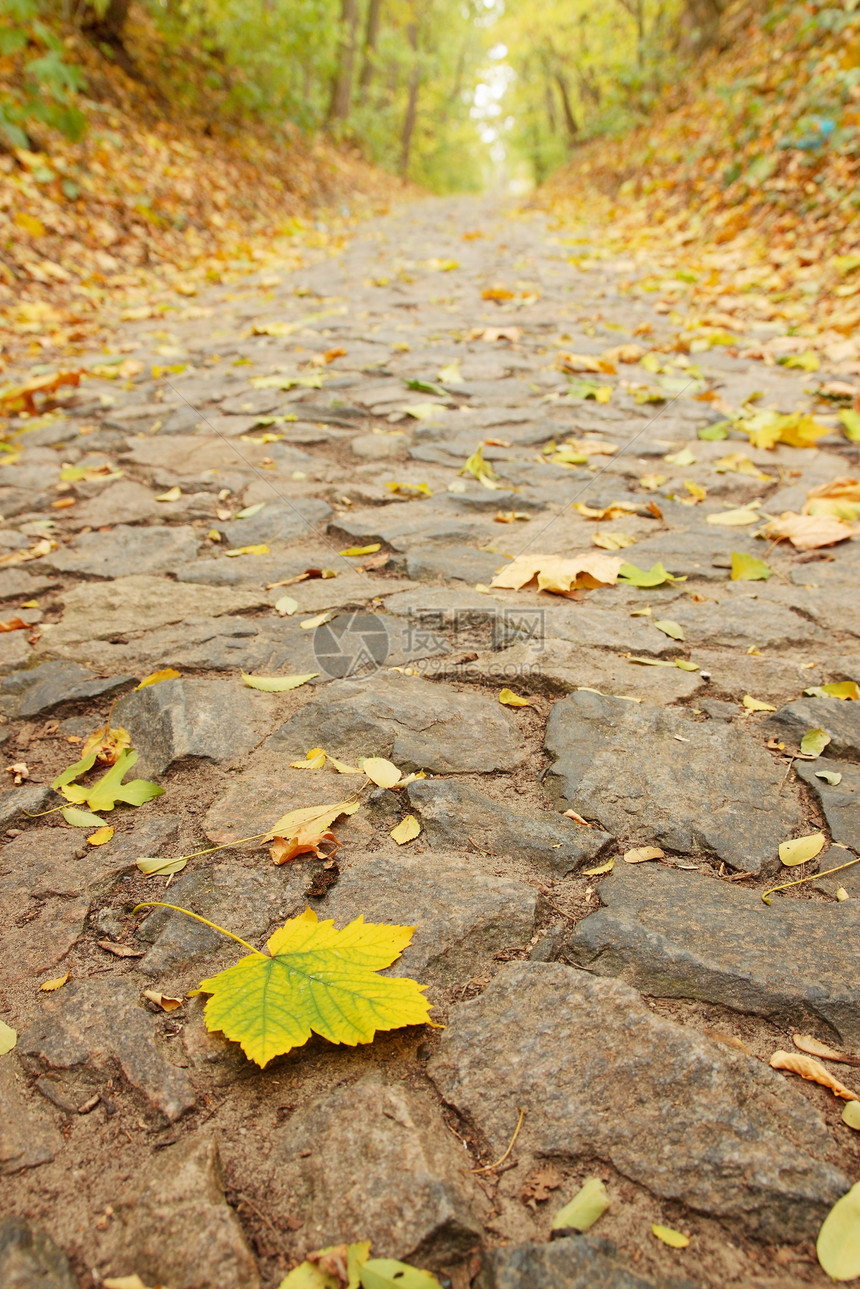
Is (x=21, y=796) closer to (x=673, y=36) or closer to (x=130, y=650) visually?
(x=130, y=650)

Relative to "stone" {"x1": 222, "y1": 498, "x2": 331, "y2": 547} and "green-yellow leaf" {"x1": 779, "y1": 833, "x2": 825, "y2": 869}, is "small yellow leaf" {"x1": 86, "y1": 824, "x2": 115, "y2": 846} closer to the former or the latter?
"green-yellow leaf" {"x1": 779, "y1": 833, "x2": 825, "y2": 869}

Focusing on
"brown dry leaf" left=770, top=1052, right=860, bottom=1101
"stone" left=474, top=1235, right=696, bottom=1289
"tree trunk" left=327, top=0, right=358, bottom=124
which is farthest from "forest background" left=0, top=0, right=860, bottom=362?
"stone" left=474, top=1235, right=696, bottom=1289

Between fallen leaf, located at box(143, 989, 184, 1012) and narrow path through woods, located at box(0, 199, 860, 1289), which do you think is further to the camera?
fallen leaf, located at box(143, 989, 184, 1012)

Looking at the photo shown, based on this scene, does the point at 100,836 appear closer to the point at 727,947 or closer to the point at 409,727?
the point at 409,727

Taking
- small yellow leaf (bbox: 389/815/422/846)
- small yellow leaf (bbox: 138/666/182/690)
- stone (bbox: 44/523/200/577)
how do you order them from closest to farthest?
small yellow leaf (bbox: 389/815/422/846)
small yellow leaf (bbox: 138/666/182/690)
stone (bbox: 44/523/200/577)

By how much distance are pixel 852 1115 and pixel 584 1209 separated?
0.34 m

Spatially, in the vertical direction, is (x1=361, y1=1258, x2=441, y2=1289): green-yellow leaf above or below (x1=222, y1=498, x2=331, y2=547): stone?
below

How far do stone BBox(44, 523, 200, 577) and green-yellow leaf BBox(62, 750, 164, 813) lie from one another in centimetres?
97

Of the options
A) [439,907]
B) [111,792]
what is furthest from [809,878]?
[111,792]

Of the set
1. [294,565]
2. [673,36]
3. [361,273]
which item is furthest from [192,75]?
[294,565]

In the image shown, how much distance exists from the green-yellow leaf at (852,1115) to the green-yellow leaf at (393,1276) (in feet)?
1.64

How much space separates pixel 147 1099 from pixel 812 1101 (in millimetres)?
792

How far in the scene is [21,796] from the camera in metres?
1.49

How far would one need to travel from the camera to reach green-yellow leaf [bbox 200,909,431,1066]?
3.22 ft
